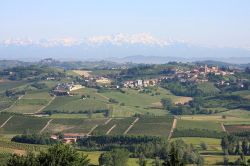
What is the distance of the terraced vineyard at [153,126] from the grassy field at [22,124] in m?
19.1

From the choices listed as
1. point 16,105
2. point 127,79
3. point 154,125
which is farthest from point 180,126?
point 127,79

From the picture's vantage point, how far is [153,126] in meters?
101

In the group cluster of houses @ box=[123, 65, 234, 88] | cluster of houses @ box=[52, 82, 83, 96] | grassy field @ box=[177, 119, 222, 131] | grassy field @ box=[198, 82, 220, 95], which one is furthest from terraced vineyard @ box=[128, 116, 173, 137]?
cluster of houses @ box=[123, 65, 234, 88]

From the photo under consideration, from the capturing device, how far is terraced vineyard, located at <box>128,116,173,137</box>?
95438 millimetres

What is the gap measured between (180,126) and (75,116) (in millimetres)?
27502

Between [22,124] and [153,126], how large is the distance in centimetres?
2619

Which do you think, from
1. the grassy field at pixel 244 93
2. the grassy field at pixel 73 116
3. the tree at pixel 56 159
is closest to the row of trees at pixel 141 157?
the tree at pixel 56 159

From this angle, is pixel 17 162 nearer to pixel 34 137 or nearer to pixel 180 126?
pixel 34 137

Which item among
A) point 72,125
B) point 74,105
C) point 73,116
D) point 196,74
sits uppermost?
point 196,74

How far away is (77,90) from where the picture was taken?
517 feet

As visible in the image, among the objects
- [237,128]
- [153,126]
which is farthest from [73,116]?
[237,128]

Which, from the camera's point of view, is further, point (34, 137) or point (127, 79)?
point (127, 79)

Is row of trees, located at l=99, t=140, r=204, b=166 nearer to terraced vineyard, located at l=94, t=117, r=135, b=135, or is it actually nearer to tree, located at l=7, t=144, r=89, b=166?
tree, located at l=7, t=144, r=89, b=166

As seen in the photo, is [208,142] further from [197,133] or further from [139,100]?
[139,100]
